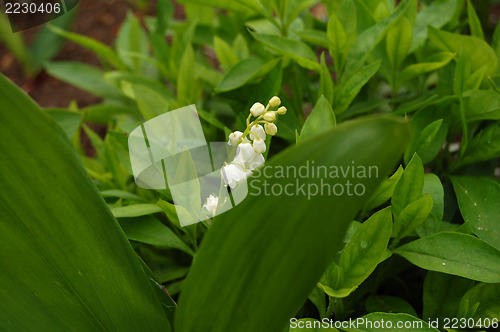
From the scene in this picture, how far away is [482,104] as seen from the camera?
29.5 inches

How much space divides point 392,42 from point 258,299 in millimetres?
519

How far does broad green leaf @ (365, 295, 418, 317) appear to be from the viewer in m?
0.71

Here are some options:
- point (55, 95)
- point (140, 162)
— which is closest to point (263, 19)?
point (140, 162)

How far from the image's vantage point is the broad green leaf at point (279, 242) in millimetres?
408

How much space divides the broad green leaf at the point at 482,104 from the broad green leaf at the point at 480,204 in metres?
0.09

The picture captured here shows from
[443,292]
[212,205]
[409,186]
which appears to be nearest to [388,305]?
[443,292]

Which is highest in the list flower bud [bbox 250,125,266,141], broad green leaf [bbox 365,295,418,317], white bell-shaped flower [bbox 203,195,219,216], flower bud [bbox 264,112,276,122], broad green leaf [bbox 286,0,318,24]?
broad green leaf [bbox 286,0,318,24]

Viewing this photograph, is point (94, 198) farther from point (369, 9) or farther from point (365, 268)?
point (369, 9)

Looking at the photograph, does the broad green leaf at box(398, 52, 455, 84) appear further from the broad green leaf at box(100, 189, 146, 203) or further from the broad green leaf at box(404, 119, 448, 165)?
the broad green leaf at box(100, 189, 146, 203)

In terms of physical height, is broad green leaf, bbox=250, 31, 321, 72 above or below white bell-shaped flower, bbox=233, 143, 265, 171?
above

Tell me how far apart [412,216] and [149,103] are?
49 cm

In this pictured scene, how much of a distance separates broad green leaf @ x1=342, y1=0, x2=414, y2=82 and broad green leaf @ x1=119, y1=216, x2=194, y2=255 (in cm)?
35

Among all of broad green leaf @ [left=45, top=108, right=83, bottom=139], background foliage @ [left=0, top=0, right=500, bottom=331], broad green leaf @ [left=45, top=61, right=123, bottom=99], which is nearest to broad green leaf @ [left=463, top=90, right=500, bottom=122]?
background foliage @ [left=0, top=0, right=500, bottom=331]

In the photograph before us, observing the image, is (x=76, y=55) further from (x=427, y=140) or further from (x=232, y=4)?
(x=427, y=140)
